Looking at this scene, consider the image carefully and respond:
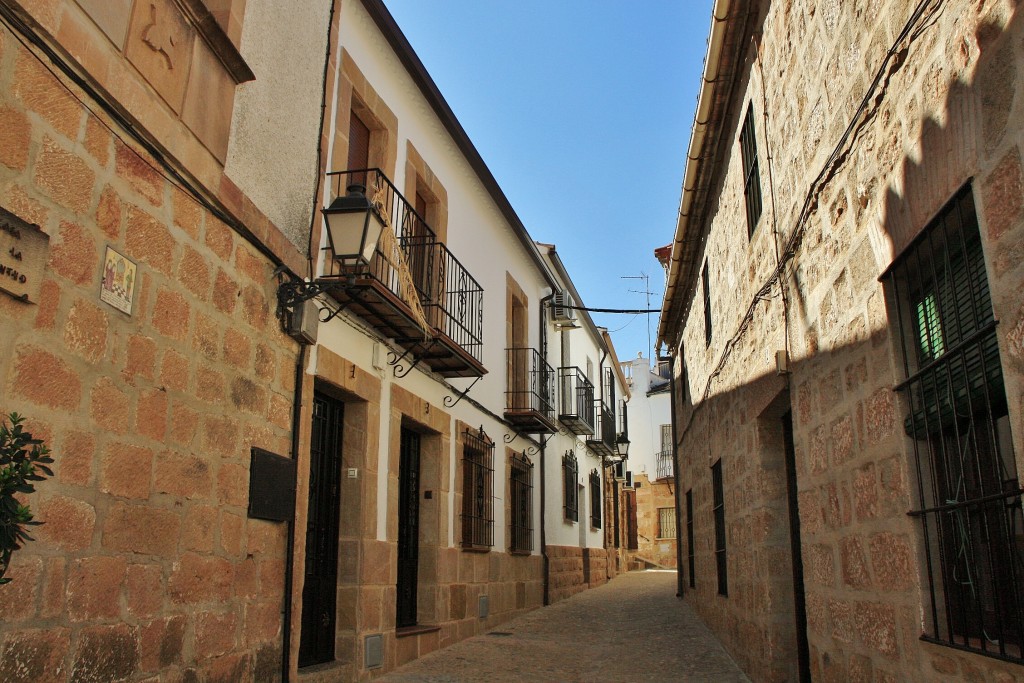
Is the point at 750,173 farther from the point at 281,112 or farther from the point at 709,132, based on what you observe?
the point at 281,112

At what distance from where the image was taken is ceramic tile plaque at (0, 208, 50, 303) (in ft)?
9.78

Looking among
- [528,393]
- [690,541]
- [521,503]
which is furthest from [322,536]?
[690,541]

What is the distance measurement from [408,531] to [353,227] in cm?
380

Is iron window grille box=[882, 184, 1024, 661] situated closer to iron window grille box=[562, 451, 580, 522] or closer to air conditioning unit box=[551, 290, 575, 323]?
air conditioning unit box=[551, 290, 575, 323]

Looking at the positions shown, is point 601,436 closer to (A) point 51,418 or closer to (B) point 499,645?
(B) point 499,645

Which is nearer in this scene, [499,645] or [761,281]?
[761,281]

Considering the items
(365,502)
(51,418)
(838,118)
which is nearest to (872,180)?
(838,118)

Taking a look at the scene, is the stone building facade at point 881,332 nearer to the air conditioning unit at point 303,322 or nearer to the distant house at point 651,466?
the air conditioning unit at point 303,322

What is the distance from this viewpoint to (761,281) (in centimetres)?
560

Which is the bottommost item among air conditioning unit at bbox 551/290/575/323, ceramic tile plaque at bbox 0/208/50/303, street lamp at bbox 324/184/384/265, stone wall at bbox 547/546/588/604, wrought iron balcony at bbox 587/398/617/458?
stone wall at bbox 547/546/588/604

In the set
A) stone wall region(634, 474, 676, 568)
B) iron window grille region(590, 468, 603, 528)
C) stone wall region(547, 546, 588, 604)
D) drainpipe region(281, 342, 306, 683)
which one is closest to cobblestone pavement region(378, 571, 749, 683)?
stone wall region(547, 546, 588, 604)

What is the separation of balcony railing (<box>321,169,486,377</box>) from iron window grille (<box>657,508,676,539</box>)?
69.5 ft

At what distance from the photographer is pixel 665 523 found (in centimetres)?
2938

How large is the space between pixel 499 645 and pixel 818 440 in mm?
5207
